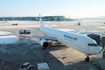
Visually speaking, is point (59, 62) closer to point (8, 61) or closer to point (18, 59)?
point (18, 59)

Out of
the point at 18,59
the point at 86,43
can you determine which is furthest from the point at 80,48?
the point at 18,59

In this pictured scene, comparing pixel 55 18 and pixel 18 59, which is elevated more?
pixel 55 18

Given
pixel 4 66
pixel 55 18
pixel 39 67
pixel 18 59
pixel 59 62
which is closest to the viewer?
pixel 39 67

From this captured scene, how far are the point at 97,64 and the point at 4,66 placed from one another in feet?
43.4

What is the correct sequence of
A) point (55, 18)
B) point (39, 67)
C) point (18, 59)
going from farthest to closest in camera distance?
1. point (55, 18)
2. point (18, 59)
3. point (39, 67)

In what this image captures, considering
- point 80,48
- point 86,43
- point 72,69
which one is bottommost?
point 72,69

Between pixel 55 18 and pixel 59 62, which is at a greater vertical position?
pixel 55 18

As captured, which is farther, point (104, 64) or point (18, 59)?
point (18, 59)

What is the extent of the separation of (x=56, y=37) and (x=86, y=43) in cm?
896

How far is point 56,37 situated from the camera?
71.8ft

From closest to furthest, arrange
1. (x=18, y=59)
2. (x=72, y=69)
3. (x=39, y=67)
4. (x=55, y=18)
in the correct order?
(x=39, y=67) < (x=72, y=69) < (x=18, y=59) < (x=55, y=18)

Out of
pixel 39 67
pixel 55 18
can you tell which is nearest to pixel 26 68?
pixel 39 67

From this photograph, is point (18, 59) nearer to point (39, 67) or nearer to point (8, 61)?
point (8, 61)

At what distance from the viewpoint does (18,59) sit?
50.8 ft
